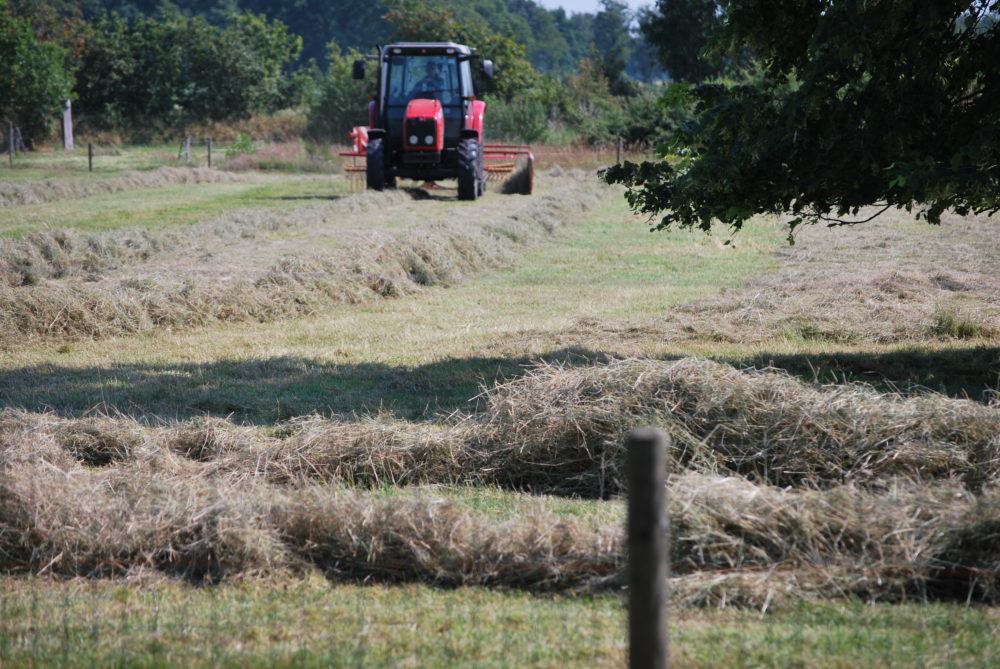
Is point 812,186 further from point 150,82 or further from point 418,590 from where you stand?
point 150,82

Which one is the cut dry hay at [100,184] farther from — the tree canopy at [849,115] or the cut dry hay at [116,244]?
the tree canopy at [849,115]

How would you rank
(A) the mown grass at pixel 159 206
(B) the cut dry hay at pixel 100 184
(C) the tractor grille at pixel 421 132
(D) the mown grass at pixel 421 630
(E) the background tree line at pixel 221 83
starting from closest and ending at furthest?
1. (D) the mown grass at pixel 421 630
2. (A) the mown grass at pixel 159 206
3. (C) the tractor grille at pixel 421 132
4. (B) the cut dry hay at pixel 100 184
5. (E) the background tree line at pixel 221 83

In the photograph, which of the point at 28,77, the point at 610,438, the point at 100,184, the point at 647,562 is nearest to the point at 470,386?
the point at 610,438

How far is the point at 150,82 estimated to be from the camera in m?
48.2

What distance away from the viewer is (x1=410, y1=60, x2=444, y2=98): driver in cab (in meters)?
23.3

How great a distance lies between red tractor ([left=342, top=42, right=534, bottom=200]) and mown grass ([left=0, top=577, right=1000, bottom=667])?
61.3 ft

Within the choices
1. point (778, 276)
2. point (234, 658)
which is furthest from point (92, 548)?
point (778, 276)

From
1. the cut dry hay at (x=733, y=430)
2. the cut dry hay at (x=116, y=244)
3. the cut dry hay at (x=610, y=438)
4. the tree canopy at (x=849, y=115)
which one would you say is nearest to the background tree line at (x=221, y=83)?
the cut dry hay at (x=116, y=244)

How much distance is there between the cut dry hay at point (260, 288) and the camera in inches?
387

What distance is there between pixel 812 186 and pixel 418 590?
4.66 metres

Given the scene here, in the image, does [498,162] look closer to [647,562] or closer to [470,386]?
[470,386]

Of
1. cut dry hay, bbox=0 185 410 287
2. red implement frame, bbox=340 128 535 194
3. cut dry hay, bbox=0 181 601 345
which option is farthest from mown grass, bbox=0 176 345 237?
cut dry hay, bbox=0 181 601 345

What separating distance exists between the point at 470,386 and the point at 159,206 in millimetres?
16311

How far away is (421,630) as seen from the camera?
387 cm
